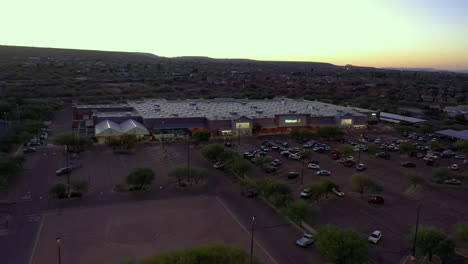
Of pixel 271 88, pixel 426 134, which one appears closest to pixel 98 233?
pixel 426 134

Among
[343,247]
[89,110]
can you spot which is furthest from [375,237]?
[89,110]

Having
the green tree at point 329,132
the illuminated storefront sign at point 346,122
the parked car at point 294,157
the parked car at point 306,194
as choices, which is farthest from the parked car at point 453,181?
the illuminated storefront sign at point 346,122

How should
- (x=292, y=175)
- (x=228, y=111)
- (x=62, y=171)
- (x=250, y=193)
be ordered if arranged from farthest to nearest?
(x=228, y=111)
(x=292, y=175)
(x=62, y=171)
(x=250, y=193)

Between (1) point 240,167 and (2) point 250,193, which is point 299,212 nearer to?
(2) point 250,193

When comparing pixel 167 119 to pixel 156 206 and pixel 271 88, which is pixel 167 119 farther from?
pixel 271 88

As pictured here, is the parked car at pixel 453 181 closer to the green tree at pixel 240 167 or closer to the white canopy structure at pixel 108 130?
the green tree at pixel 240 167

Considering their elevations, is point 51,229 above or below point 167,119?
below

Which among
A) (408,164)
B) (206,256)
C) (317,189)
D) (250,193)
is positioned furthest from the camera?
(408,164)
